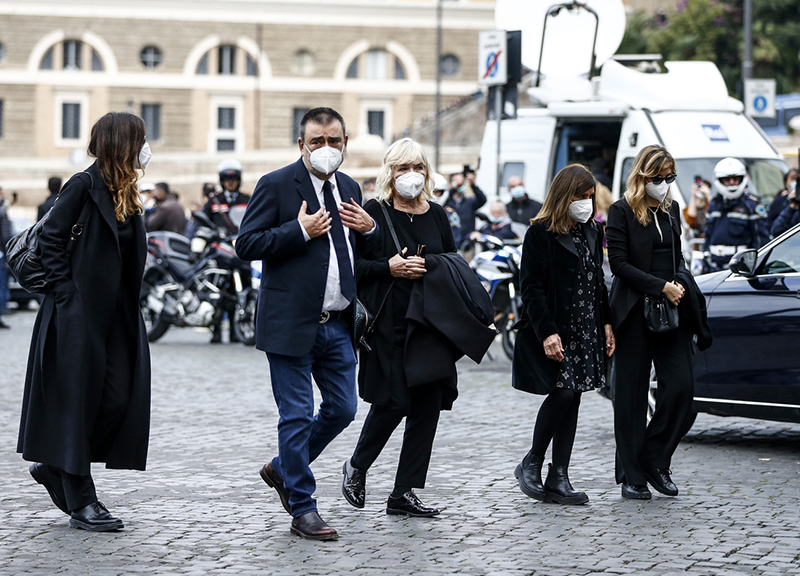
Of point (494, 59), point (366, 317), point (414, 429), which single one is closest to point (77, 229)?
point (366, 317)

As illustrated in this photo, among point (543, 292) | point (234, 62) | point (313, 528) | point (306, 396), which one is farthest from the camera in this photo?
point (234, 62)

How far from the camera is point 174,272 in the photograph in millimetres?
16531

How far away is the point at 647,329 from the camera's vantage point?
23.5 feet

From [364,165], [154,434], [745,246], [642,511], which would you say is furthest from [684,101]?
[364,165]

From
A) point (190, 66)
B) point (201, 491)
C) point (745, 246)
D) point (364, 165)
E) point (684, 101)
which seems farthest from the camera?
point (190, 66)

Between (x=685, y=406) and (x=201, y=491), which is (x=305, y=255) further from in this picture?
(x=685, y=406)

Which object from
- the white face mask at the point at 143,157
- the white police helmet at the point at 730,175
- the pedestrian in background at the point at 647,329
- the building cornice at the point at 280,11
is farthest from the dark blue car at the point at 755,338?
the building cornice at the point at 280,11

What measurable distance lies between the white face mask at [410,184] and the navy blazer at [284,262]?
0.49m

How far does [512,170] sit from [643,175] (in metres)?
9.98

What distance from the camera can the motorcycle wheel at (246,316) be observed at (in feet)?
51.9

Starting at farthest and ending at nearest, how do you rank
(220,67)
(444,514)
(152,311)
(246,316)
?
1. (220,67)
2. (152,311)
3. (246,316)
4. (444,514)

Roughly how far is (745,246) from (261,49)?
58.0m

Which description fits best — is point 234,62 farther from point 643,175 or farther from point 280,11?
point 643,175

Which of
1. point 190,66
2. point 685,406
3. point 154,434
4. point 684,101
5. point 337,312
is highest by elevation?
point 190,66
